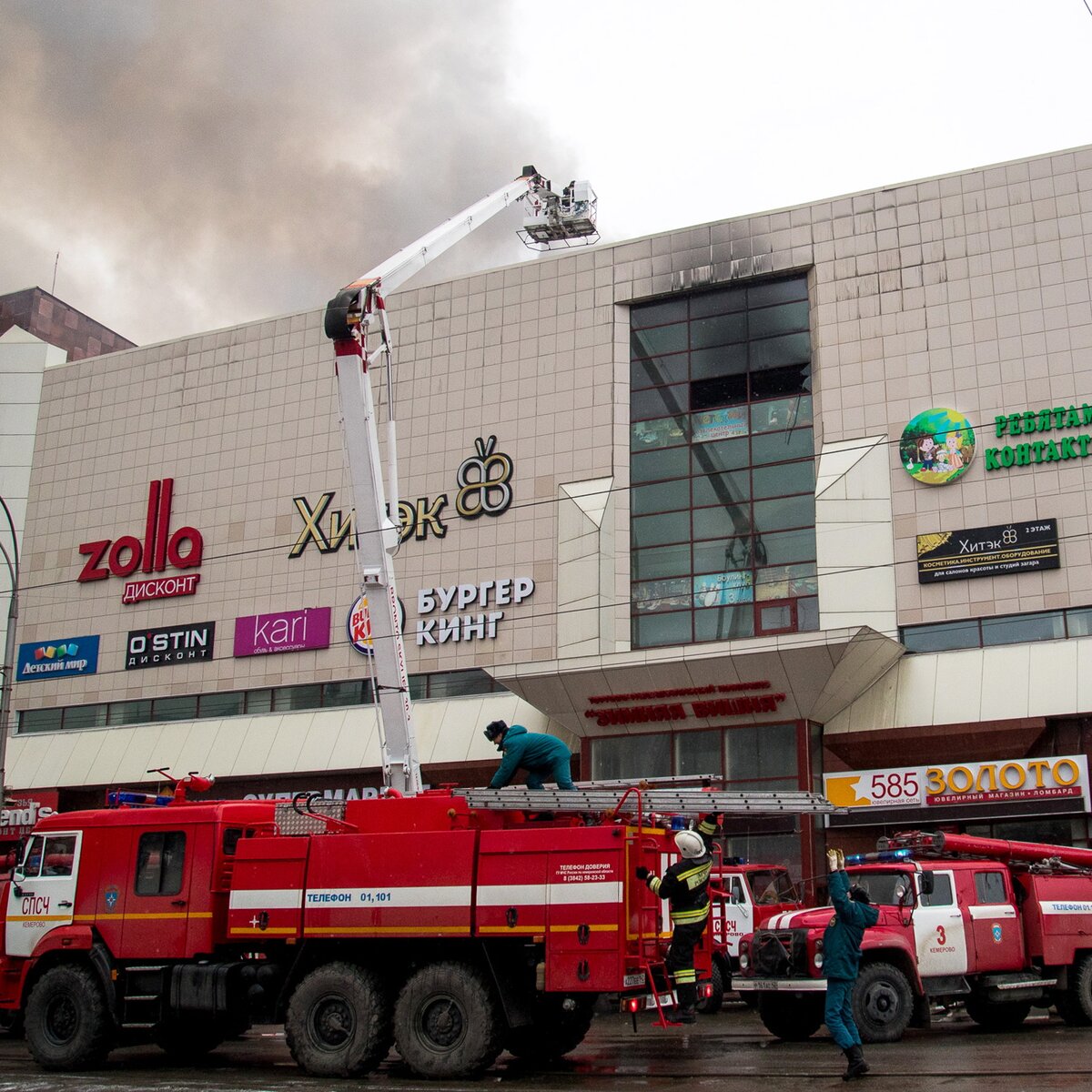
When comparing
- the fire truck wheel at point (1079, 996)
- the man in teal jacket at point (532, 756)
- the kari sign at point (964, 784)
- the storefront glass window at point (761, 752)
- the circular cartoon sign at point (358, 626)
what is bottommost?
the fire truck wheel at point (1079, 996)

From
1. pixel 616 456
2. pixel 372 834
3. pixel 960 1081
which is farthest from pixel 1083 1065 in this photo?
pixel 616 456

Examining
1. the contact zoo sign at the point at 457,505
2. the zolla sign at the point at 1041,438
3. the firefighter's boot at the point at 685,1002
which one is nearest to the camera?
the firefighter's boot at the point at 685,1002

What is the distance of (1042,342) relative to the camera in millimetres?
30234

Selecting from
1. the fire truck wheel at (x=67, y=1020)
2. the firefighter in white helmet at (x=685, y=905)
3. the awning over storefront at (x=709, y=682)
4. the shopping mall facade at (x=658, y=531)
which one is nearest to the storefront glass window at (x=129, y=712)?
the shopping mall facade at (x=658, y=531)

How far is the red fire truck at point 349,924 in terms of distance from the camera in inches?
523

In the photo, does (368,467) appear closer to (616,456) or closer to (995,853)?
(995,853)

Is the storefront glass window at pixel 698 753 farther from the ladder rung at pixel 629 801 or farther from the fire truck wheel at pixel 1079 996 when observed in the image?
the ladder rung at pixel 629 801

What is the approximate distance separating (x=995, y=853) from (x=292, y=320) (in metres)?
28.8

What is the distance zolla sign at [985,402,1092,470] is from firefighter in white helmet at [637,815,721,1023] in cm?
1939

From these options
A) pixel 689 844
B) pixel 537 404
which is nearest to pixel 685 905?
pixel 689 844

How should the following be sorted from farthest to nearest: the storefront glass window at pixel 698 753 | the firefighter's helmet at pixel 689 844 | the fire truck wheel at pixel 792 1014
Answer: the storefront glass window at pixel 698 753, the fire truck wheel at pixel 792 1014, the firefighter's helmet at pixel 689 844

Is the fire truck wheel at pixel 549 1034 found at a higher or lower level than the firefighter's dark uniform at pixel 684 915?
lower

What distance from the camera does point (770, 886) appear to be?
22188 millimetres

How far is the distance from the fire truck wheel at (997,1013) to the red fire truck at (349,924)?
5.62 m
